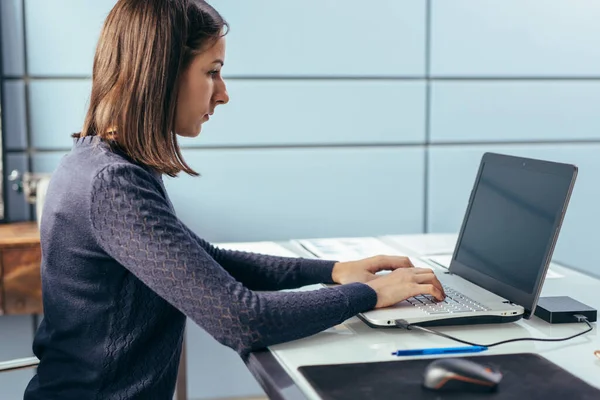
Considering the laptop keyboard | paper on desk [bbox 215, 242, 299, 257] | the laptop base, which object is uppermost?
the laptop keyboard

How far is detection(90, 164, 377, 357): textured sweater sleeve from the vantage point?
3.76ft

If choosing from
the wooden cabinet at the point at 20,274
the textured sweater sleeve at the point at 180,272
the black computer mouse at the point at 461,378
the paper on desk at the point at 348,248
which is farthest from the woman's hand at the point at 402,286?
the wooden cabinet at the point at 20,274

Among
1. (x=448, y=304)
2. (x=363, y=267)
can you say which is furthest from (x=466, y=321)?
(x=363, y=267)

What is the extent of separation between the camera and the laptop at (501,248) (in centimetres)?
129

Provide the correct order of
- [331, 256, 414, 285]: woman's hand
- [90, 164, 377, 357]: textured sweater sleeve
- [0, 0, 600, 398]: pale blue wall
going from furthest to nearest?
[0, 0, 600, 398]: pale blue wall, [331, 256, 414, 285]: woman's hand, [90, 164, 377, 357]: textured sweater sleeve

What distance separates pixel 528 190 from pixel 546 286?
→ 309mm

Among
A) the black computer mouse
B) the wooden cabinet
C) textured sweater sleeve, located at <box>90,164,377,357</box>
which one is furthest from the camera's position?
the wooden cabinet

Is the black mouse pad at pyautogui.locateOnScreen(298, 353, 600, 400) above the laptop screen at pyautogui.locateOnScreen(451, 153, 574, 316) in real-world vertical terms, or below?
below

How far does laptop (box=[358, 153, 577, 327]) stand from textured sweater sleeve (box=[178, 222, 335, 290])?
0.77ft

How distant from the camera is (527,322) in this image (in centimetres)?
135

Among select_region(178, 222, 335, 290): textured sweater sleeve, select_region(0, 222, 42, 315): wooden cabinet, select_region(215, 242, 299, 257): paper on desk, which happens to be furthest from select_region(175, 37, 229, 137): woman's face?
select_region(0, 222, 42, 315): wooden cabinet

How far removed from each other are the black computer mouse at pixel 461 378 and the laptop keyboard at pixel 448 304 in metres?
0.29

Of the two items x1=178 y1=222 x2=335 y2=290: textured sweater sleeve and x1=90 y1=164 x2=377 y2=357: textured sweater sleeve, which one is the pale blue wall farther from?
x1=90 y1=164 x2=377 y2=357: textured sweater sleeve

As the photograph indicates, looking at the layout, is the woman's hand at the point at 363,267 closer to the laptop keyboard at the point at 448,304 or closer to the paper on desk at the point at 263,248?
the laptop keyboard at the point at 448,304
